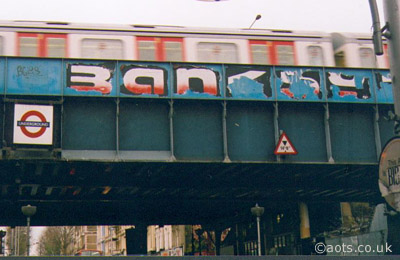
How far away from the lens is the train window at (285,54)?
27.6 meters

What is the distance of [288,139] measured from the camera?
895 inches

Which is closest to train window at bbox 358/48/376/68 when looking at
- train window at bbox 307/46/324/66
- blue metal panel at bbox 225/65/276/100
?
train window at bbox 307/46/324/66

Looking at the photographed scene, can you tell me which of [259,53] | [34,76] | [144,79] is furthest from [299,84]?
[34,76]

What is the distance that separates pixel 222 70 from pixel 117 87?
4.22m

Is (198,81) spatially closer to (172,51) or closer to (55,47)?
(172,51)

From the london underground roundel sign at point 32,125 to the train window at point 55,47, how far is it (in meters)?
4.88

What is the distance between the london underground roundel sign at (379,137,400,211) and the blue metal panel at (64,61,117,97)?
14.6m

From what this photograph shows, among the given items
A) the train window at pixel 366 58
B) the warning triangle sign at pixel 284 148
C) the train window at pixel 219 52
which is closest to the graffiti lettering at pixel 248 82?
the warning triangle sign at pixel 284 148

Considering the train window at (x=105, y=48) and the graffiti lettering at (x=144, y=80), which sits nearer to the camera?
the graffiti lettering at (x=144, y=80)

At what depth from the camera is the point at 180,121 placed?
2267 cm

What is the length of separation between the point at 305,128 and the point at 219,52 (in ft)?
19.3

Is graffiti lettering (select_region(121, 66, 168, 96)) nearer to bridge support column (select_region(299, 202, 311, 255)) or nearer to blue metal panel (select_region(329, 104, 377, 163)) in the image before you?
blue metal panel (select_region(329, 104, 377, 163))

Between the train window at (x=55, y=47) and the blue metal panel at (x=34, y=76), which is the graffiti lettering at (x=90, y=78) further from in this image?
the train window at (x=55, y=47)

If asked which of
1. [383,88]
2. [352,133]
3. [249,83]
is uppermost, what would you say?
[249,83]
